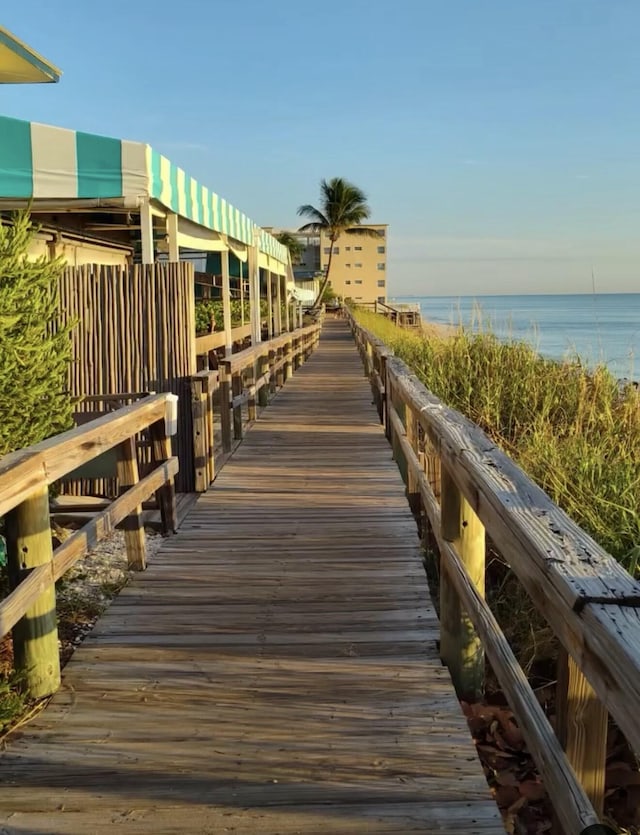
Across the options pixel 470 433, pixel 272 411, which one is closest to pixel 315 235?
pixel 272 411

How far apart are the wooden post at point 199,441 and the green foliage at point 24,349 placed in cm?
173

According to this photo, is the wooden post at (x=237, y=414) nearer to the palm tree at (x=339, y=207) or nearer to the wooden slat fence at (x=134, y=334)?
the wooden slat fence at (x=134, y=334)

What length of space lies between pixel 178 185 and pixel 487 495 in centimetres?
638

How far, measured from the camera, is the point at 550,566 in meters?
1.59

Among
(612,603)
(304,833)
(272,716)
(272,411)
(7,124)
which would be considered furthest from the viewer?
(272,411)

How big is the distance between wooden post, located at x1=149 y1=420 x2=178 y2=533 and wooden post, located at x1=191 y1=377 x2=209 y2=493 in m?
1.09

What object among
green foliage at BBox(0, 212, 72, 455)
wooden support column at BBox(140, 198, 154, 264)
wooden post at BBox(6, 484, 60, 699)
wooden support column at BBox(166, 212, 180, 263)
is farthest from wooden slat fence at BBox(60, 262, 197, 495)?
wooden post at BBox(6, 484, 60, 699)

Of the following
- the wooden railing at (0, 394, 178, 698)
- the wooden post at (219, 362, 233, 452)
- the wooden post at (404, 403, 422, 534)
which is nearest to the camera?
the wooden railing at (0, 394, 178, 698)

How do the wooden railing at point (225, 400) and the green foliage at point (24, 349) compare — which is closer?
the green foliage at point (24, 349)

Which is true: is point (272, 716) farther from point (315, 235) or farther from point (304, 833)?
point (315, 235)

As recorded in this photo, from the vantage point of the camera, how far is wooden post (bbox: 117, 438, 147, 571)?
3928 millimetres

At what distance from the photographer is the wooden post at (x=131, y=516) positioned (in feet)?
12.9

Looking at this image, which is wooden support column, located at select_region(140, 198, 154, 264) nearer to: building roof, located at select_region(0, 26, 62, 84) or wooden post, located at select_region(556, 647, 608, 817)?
building roof, located at select_region(0, 26, 62, 84)

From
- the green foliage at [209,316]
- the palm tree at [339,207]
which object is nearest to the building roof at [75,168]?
the green foliage at [209,316]
